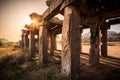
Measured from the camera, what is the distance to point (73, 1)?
379cm

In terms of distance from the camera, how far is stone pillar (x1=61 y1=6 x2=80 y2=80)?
387cm

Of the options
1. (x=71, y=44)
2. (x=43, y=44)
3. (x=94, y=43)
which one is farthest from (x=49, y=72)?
(x=94, y=43)

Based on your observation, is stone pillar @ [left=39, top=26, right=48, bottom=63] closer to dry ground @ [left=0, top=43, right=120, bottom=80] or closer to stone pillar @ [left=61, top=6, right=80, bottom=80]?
dry ground @ [left=0, top=43, right=120, bottom=80]

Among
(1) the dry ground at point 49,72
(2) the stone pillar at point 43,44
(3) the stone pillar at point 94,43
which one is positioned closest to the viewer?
(1) the dry ground at point 49,72

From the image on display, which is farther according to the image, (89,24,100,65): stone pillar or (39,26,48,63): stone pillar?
(39,26,48,63): stone pillar

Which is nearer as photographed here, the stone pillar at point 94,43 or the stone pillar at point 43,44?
the stone pillar at point 94,43

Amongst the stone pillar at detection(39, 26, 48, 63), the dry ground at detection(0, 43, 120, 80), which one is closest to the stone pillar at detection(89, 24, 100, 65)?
the dry ground at detection(0, 43, 120, 80)

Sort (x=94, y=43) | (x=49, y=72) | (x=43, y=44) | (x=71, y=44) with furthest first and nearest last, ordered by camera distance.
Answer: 1. (x=43, y=44)
2. (x=94, y=43)
3. (x=49, y=72)
4. (x=71, y=44)

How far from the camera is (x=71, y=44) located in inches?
154

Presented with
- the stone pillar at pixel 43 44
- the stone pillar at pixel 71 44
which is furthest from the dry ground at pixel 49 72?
the stone pillar at pixel 43 44

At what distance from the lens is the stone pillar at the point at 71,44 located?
387 centimetres

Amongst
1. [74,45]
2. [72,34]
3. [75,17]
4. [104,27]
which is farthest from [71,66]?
[104,27]

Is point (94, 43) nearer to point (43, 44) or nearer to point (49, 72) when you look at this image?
point (49, 72)

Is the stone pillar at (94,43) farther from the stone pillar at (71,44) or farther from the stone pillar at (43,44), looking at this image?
the stone pillar at (43,44)
